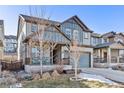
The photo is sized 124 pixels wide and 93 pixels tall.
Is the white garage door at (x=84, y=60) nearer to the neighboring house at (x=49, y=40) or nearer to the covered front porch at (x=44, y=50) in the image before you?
the neighboring house at (x=49, y=40)

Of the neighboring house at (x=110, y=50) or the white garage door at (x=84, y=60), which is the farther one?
the white garage door at (x=84, y=60)

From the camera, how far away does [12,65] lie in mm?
8039

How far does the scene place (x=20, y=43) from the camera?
29.7 ft

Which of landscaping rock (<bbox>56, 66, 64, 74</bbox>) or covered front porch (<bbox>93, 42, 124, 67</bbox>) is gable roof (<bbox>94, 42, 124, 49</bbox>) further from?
landscaping rock (<bbox>56, 66, 64, 74</bbox>)

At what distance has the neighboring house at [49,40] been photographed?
7812 mm

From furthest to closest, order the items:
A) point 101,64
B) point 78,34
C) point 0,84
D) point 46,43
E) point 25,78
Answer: point 78,34 → point 101,64 → point 46,43 → point 25,78 → point 0,84

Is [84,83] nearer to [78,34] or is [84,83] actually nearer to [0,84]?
[0,84]

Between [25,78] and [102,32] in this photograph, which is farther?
[102,32]

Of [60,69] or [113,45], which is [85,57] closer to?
[113,45]

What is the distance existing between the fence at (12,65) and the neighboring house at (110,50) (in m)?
3.29

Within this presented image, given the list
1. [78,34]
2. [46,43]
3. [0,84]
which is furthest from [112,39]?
[0,84]

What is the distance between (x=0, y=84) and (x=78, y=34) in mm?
5102

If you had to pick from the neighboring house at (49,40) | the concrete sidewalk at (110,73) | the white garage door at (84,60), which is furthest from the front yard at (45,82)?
the white garage door at (84,60)

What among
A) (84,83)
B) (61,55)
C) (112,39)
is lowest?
(84,83)
